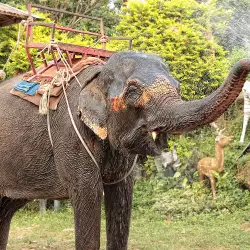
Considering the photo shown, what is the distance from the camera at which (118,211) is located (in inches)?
146

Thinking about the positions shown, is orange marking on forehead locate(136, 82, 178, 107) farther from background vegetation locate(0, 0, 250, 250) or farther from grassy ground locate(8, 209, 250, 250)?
background vegetation locate(0, 0, 250, 250)

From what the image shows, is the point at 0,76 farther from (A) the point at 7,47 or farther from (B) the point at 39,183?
(A) the point at 7,47

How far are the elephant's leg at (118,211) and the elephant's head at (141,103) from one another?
0.54m

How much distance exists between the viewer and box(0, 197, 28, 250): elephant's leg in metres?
4.53

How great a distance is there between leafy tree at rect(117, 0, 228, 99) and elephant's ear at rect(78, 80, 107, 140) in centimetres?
607

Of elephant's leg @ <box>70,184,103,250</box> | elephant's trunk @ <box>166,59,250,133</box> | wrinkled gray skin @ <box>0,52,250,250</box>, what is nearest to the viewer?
elephant's trunk @ <box>166,59,250,133</box>

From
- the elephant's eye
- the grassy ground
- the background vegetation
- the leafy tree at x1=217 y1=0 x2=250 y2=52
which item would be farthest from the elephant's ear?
the leafy tree at x1=217 y1=0 x2=250 y2=52

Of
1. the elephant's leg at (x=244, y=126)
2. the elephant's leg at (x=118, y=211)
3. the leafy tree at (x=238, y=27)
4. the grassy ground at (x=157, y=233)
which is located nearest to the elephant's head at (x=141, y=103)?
the elephant's leg at (x=118, y=211)

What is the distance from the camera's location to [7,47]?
1109 centimetres

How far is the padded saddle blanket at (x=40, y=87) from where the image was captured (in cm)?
365

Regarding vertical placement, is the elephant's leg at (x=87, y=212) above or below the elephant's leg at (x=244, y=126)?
below

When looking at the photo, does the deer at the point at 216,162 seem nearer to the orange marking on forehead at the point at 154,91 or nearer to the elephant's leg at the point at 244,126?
the elephant's leg at the point at 244,126

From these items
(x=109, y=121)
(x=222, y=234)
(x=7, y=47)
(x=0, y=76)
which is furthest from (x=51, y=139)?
(x=7, y=47)

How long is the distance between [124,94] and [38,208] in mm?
7250
